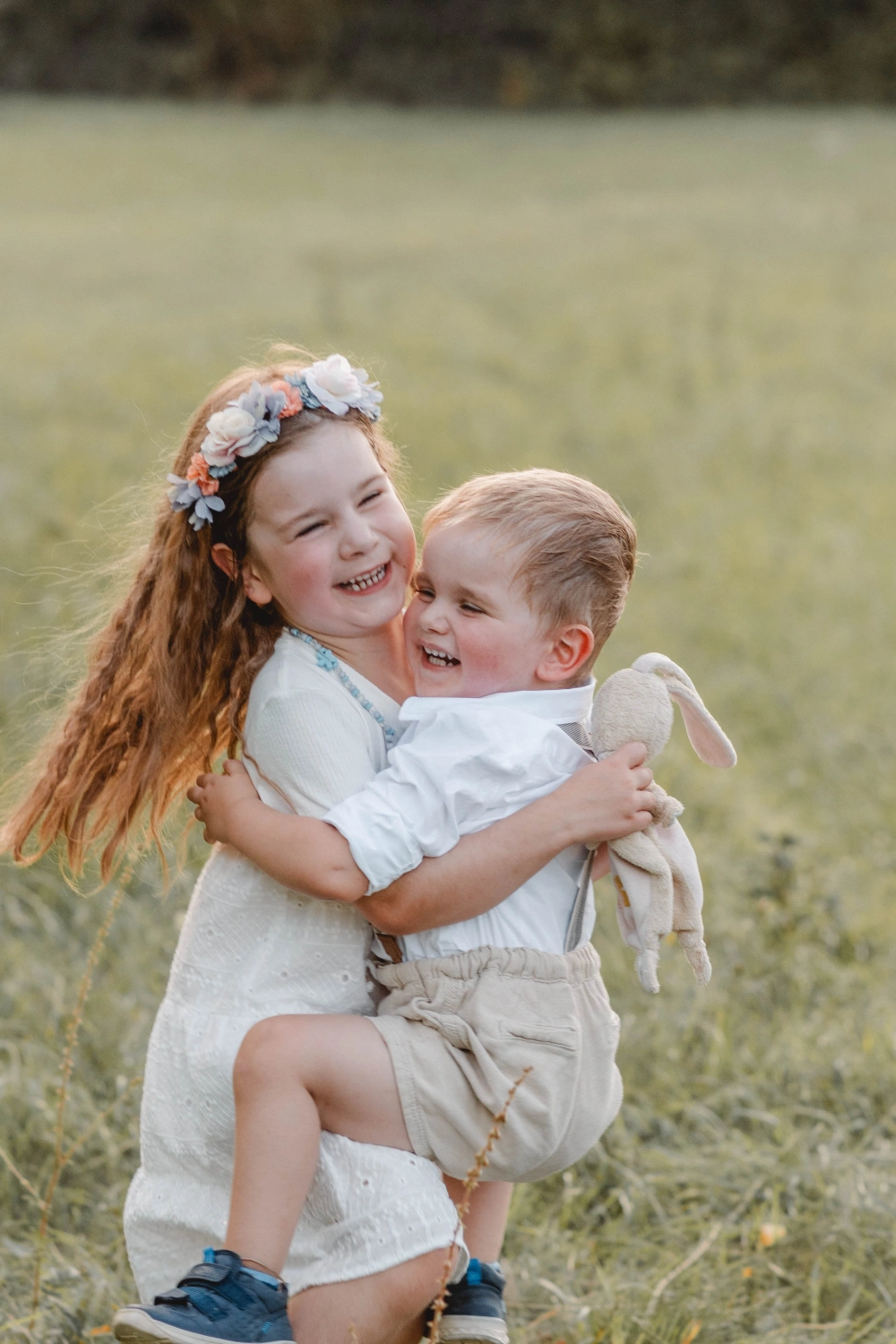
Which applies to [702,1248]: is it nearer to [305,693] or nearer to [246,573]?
[305,693]

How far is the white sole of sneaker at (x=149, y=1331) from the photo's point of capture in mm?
1926

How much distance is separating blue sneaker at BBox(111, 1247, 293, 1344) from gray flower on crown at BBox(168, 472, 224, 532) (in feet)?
3.42

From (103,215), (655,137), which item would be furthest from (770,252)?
(655,137)

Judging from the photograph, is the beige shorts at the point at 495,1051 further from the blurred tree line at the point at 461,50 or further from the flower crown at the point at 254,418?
the blurred tree line at the point at 461,50

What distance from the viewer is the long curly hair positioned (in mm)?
2393

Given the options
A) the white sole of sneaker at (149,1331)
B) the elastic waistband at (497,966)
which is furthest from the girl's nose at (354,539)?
the white sole of sneaker at (149,1331)

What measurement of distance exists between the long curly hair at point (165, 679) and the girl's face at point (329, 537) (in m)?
0.03

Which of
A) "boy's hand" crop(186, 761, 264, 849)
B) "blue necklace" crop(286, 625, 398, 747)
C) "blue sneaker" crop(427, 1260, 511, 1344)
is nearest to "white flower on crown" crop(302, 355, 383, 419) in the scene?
"blue necklace" crop(286, 625, 398, 747)

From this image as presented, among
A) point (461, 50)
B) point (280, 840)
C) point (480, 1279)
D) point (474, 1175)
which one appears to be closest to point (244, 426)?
point (280, 840)

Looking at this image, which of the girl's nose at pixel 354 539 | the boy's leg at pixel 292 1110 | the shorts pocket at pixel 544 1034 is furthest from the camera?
the girl's nose at pixel 354 539

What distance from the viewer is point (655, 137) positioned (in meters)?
22.2

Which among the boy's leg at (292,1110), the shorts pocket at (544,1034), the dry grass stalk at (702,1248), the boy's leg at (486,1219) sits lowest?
the dry grass stalk at (702,1248)

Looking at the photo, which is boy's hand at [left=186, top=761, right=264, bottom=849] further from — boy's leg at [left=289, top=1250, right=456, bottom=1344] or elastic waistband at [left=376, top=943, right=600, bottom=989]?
boy's leg at [left=289, top=1250, right=456, bottom=1344]

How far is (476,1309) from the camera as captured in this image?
236 centimetres
